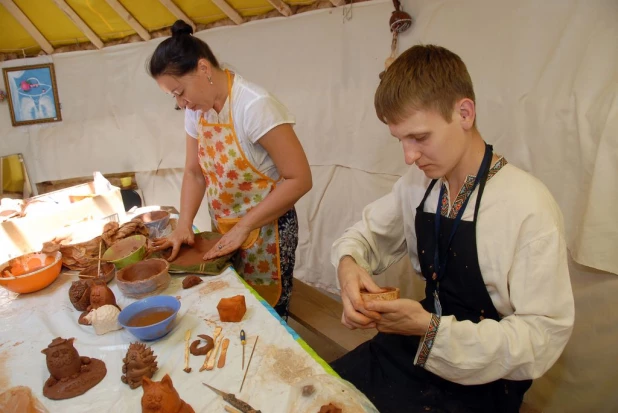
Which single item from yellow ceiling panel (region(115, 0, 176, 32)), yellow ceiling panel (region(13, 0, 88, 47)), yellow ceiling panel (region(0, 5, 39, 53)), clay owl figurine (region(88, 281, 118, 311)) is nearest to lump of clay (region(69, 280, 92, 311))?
clay owl figurine (region(88, 281, 118, 311))

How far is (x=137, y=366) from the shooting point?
1.12 meters

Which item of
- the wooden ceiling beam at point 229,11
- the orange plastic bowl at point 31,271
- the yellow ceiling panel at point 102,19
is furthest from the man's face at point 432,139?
the yellow ceiling panel at point 102,19

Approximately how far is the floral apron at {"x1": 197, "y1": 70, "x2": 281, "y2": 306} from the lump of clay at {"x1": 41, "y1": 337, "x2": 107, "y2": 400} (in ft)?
2.96

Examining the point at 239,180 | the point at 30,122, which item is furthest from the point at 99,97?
the point at 239,180

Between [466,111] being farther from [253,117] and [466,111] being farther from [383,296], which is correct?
[253,117]

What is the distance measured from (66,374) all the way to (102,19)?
159 inches

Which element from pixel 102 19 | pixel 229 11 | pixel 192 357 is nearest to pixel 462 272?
pixel 192 357

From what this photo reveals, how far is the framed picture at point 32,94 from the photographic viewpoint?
4.39 metres

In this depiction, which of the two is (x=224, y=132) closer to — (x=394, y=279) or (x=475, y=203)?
(x=475, y=203)

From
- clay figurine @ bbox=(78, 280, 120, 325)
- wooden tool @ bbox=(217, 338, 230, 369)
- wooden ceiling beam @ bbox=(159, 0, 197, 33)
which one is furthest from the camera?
wooden ceiling beam @ bbox=(159, 0, 197, 33)

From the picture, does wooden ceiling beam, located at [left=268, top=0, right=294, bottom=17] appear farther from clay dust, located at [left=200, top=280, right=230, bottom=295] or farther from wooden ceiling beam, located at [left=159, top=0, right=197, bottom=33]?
clay dust, located at [left=200, top=280, right=230, bottom=295]

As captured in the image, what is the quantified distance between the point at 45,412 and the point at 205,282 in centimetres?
70

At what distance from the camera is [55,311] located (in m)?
1.52

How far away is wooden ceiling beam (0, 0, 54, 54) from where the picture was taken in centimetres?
388
